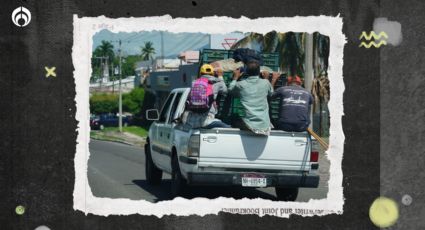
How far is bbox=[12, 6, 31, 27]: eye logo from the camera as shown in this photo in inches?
348

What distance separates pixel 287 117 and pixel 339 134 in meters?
1.18

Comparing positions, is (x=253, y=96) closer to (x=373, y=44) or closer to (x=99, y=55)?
(x=373, y=44)

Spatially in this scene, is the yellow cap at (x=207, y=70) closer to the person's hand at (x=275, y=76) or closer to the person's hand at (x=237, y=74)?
the person's hand at (x=237, y=74)

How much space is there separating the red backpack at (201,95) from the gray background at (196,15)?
1.35 m

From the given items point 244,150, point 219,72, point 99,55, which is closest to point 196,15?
point 99,55

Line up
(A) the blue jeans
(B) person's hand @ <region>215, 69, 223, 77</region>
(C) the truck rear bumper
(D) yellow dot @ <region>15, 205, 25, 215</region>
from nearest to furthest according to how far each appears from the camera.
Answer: (D) yellow dot @ <region>15, 205, 25, 215</region>, (C) the truck rear bumper, (A) the blue jeans, (B) person's hand @ <region>215, 69, 223, 77</region>

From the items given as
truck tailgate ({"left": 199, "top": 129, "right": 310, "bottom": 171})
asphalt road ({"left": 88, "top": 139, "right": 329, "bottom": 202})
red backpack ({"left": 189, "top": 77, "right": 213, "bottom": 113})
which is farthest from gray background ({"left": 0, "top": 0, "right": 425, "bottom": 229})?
red backpack ({"left": 189, "top": 77, "right": 213, "bottom": 113})

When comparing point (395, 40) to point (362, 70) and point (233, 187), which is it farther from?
point (233, 187)

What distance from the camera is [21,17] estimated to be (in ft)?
29.0

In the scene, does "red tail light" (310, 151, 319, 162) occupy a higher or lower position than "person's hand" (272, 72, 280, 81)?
lower

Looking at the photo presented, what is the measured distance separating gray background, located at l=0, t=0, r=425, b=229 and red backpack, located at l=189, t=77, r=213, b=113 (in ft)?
4.42

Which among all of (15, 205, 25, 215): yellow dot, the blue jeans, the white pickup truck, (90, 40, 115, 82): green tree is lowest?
(15, 205, 25, 215): yellow dot

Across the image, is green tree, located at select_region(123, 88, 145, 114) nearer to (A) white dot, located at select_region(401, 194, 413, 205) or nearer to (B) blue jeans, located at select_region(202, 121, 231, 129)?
(B) blue jeans, located at select_region(202, 121, 231, 129)

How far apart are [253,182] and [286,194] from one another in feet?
1.44
